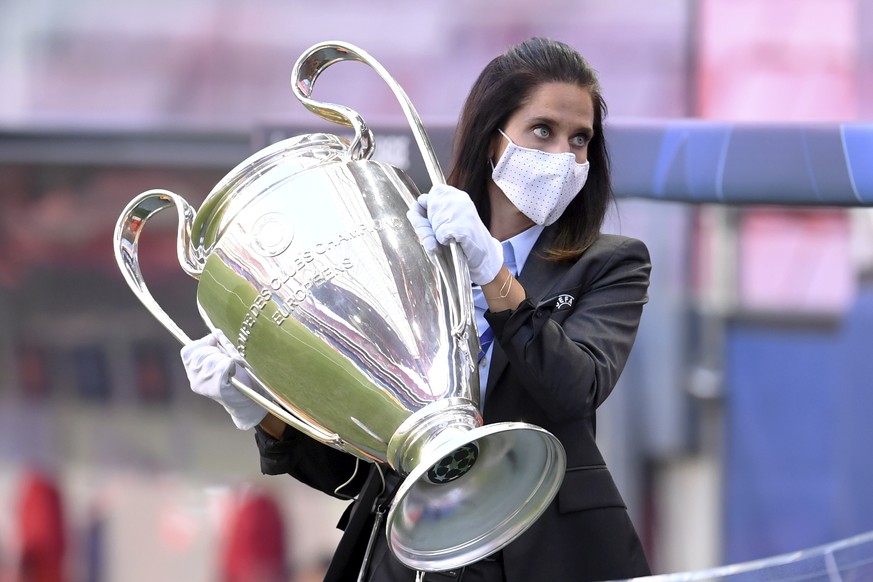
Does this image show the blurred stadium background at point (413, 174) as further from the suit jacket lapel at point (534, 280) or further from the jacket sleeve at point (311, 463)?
the jacket sleeve at point (311, 463)

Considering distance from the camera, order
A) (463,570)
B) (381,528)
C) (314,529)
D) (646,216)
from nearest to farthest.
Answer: (463,570) < (381,528) < (646,216) < (314,529)

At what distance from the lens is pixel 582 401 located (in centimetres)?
137

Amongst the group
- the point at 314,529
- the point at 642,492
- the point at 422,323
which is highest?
the point at 422,323

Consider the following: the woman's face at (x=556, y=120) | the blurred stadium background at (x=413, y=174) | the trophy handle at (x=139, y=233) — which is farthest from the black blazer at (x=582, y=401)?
the blurred stadium background at (x=413, y=174)

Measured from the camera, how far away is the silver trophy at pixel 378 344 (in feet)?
4.25

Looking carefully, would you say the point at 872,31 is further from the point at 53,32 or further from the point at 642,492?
the point at 53,32

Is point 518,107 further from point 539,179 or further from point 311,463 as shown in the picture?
point 311,463

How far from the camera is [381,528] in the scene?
1.55m

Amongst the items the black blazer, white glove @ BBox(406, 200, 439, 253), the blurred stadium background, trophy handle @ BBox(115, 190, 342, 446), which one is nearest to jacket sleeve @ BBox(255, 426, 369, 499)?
trophy handle @ BBox(115, 190, 342, 446)

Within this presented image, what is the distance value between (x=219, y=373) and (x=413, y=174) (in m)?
1.07

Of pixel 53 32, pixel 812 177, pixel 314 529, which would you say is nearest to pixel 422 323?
pixel 812 177

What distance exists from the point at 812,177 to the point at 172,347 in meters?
2.03

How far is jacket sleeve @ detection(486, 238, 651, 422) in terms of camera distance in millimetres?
1334

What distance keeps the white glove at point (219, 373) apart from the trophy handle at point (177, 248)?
1cm
